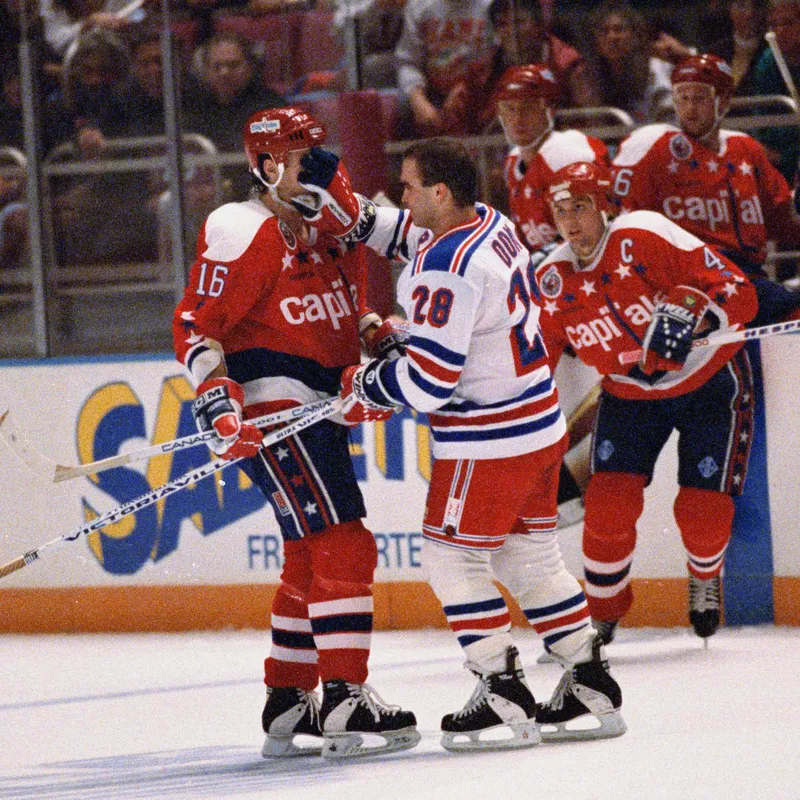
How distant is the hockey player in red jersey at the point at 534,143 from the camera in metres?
4.55

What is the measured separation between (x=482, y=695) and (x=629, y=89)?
2468 mm

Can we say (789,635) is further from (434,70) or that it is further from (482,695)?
(434,70)

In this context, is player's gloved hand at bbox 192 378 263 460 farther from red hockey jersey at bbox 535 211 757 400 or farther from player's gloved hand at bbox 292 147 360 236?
red hockey jersey at bbox 535 211 757 400

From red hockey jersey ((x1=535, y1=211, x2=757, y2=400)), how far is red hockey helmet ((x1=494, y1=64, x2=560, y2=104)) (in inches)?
25.9

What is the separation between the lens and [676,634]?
441 centimetres

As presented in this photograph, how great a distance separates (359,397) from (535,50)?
2.24m

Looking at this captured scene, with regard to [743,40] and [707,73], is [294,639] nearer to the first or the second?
[707,73]

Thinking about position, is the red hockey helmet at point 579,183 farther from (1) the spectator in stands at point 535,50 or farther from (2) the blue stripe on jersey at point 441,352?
(1) the spectator in stands at point 535,50

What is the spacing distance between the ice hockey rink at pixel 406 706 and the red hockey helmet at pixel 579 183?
118 centimetres

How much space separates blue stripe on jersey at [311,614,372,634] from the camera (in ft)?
10.3

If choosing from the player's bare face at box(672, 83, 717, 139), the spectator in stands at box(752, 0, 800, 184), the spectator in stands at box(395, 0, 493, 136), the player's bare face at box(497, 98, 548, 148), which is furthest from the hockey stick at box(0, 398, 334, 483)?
the spectator in stands at box(752, 0, 800, 184)

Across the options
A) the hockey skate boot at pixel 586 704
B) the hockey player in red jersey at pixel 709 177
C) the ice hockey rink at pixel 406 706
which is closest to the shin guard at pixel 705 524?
the ice hockey rink at pixel 406 706

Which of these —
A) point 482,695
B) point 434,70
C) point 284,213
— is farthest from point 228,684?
point 434,70

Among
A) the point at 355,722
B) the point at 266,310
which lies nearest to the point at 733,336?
the point at 266,310
